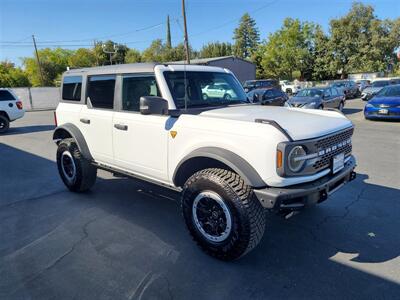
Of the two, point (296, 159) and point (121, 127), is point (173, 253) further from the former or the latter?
point (121, 127)

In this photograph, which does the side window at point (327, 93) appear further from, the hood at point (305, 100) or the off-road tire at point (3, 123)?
the off-road tire at point (3, 123)

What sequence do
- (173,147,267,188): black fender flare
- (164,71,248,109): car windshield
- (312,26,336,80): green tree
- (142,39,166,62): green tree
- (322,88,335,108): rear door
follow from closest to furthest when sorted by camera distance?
(173,147,267,188): black fender flare → (164,71,248,109): car windshield → (322,88,335,108): rear door → (312,26,336,80): green tree → (142,39,166,62): green tree

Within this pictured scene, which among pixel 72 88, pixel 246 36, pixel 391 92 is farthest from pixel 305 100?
pixel 246 36

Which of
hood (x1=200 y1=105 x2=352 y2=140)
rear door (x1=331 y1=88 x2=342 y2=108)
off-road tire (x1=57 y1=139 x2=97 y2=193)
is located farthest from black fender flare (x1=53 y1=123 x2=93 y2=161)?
rear door (x1=331 y1=88 x2=342 y2=108)

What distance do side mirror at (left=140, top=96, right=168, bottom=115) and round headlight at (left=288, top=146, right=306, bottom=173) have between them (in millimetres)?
1441

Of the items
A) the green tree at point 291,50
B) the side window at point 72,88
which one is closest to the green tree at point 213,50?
the green tree at point 291,50

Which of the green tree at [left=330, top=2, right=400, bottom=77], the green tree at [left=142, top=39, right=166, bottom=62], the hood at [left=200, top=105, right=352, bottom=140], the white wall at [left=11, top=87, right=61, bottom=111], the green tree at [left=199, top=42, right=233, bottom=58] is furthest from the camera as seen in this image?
the green tree at [left=199, top=42, right=233, bottom=58]

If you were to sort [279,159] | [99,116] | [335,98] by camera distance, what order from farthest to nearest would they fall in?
1. [335,98]
2. [99,116]
3. [279,159]

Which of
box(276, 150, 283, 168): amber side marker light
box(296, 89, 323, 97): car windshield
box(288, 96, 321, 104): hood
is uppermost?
box(296, 89, 323, 97): car windshield

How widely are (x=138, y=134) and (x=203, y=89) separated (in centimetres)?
107

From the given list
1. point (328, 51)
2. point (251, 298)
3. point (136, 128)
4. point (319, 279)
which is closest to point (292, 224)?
point (319, 279)

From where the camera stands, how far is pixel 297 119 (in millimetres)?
3281

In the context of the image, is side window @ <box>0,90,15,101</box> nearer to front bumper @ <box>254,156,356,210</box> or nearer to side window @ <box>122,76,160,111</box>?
side window @ <box>122,76,160,111</box>

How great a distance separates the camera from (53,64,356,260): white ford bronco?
283 centimetres
